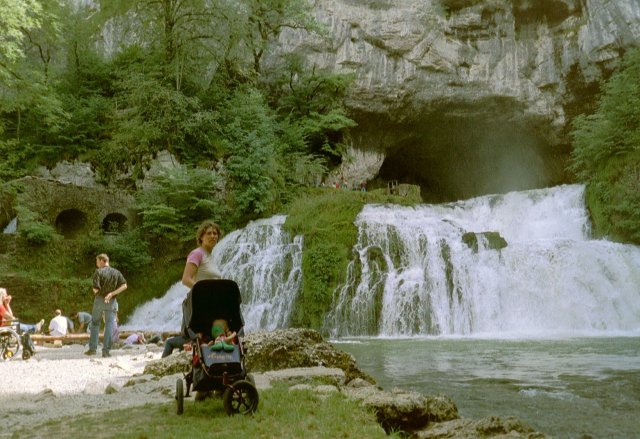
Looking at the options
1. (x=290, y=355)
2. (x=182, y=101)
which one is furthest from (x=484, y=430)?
(x=182, y=101)

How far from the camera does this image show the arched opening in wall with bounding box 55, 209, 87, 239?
20859mm

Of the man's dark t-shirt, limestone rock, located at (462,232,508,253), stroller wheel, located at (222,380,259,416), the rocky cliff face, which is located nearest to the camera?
Result: stroller wheel, located at (222,380,259,416)

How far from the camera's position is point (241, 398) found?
3.93 meters

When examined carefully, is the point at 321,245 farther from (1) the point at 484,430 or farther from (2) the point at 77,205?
(1) the point at 484,430

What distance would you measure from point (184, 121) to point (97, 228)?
6.01m

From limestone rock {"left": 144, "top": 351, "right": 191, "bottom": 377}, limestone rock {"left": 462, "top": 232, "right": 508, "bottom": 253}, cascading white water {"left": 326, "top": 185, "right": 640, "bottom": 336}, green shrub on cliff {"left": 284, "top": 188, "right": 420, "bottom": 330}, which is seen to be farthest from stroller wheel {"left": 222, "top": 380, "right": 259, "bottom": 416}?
limestone rock {"left": 462, "top": 232, "right": 508, "bottom": 253}

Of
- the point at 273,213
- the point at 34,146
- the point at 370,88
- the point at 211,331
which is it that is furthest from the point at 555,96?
the point at 211,331

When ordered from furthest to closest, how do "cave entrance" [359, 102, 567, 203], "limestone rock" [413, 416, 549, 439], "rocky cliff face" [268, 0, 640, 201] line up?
"cave entrance" [359, 102, 567, 203]
"rocky cliff face" [268, 0, 640, 201]
"limestone rock" [413, 416, 549, 439]

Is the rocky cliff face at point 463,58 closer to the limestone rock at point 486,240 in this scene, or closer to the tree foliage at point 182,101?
the tree foliage at point 182,101

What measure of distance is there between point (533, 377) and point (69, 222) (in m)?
19.2

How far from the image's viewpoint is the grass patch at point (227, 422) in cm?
350

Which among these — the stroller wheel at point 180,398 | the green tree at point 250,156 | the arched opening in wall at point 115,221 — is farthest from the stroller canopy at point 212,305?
the arched opening in wall at point 115,221

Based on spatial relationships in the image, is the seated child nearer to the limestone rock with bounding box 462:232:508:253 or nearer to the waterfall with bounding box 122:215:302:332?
the waterfall with bounding box 122:215:302:332

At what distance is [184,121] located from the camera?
22.8 m
